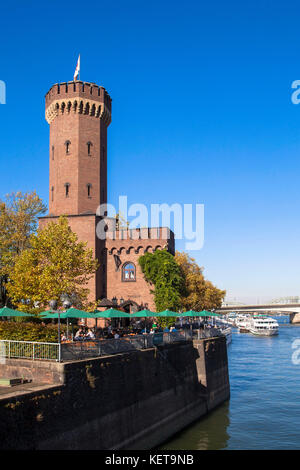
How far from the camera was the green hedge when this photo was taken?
2077 cm

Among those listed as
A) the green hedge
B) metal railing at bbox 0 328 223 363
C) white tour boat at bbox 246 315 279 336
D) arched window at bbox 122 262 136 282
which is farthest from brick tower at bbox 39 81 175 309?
white tour boat at bbox 246 315 279 336

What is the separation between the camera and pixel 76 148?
47438mm

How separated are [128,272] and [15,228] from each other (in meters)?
13.1

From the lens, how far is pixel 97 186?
48.2 metres

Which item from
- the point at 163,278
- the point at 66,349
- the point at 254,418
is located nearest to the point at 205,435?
the point at 254,418

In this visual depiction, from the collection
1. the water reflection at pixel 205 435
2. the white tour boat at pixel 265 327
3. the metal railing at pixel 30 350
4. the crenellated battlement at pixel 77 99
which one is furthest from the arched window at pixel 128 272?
the white tour boat at pixel 265 327

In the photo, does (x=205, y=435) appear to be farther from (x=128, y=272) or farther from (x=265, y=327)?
(x=265, y=327)

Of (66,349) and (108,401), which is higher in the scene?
(66,349)

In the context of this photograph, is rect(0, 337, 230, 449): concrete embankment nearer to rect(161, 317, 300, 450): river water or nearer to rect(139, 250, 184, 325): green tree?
rect(161, 317, 300, 450): river water

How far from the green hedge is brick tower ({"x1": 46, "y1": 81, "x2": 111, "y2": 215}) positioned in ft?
85.1

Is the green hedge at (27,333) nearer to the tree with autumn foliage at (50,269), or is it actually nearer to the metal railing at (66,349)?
the metal railing at (66,349)

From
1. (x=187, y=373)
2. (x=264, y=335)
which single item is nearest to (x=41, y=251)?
(x=187, y=373)

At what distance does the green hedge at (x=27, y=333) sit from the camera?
2077 centimetres
